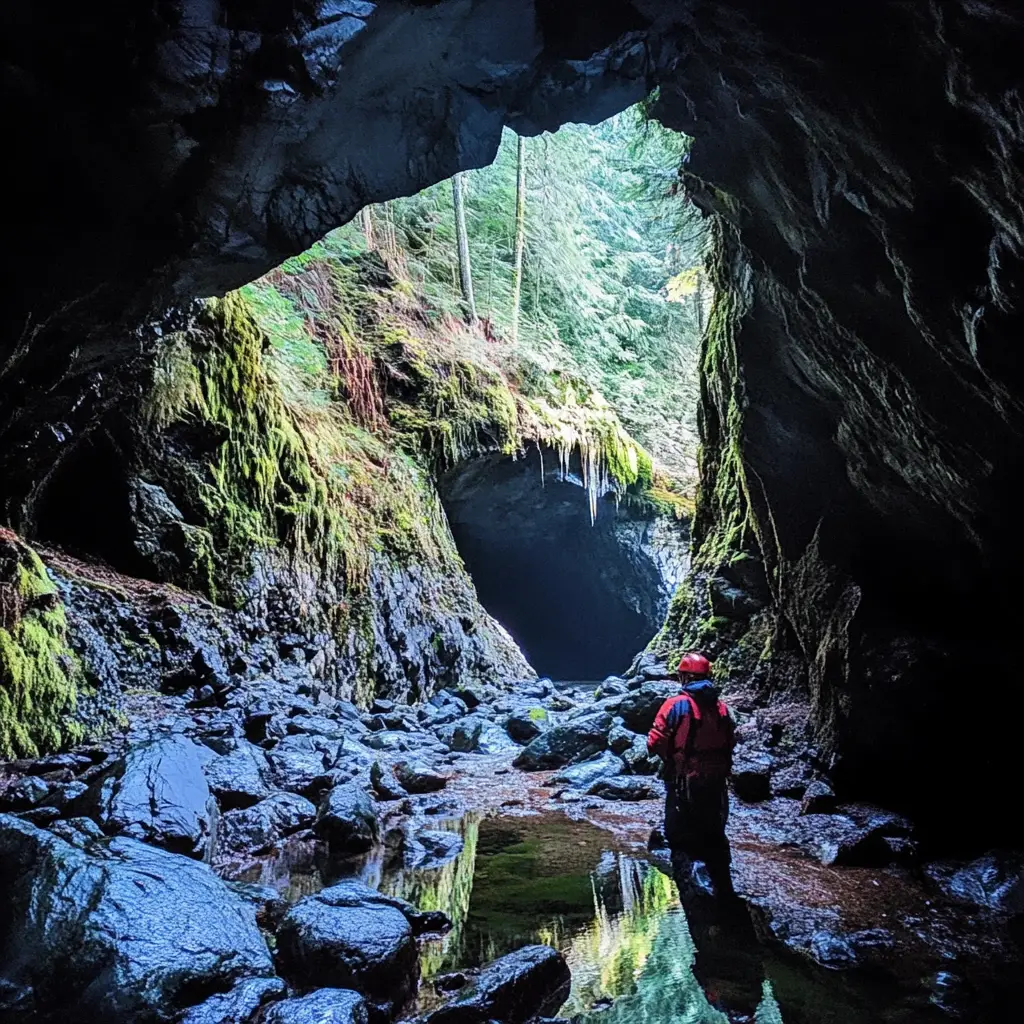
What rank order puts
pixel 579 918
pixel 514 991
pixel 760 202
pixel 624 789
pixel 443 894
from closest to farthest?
1. pixel 514 991
2. pixel 579 918
3. pixel 443 894
4. pixel 760 202
5. pixel 624 789

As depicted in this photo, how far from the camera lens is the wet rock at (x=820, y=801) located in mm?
5980

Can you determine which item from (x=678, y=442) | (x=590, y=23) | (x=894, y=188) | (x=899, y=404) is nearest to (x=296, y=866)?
(x=899, y=404)

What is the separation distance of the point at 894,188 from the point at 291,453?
28.1ft

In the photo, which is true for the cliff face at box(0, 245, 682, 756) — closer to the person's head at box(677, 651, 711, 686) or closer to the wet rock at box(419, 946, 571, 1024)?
the wet rock at box(419, 946, 571, 1024)

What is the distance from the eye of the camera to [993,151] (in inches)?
104

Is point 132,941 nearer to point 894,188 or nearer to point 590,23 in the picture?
point 894,188

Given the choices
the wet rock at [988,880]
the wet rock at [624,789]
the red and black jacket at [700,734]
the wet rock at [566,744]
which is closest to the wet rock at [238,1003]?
the red and black jacket at [700,734]

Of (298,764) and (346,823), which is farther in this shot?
Result: (298,764)

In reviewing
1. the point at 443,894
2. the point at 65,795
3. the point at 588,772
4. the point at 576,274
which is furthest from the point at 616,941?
the point at 576,274

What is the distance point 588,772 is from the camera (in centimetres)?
770

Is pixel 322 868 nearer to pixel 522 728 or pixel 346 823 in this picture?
pixel 346 823

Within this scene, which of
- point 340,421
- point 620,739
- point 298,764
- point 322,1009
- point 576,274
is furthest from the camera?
point 576,274

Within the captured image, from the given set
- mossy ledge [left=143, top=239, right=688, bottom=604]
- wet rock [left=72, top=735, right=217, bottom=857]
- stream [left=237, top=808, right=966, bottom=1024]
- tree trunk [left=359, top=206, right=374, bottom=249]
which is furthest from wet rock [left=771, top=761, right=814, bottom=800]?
tree trunk [left=359, top=206, right=374, bottom=249]

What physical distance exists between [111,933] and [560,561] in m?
20.8
